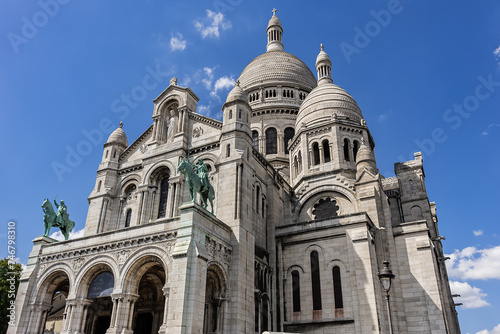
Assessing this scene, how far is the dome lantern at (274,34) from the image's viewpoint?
62.6 meters

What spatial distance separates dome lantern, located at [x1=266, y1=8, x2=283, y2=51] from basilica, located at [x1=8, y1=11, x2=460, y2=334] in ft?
88.8

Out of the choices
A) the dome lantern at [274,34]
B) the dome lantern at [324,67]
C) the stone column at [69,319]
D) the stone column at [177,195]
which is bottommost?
the stone column at [69,319]

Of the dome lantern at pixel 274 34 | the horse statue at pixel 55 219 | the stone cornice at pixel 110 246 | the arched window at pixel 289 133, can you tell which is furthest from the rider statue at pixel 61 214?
the dome lantern at pixel 274 34

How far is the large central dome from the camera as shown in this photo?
52197mm

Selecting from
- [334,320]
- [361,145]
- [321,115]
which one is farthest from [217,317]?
[321,115]

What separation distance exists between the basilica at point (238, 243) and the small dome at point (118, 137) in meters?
0.11

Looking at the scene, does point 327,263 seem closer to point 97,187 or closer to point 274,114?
point 97,187

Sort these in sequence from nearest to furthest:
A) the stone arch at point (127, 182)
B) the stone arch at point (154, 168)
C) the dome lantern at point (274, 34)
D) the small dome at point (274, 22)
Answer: the stone arch at point (154, 168), the stone arch at point (127, 182), the dome lantern at point (274, 34), the small dome at point (274, 22)

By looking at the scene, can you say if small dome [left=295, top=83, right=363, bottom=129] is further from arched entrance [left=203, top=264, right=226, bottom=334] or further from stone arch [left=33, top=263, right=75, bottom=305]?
stone arch [left=33, top=263, right=75, bottom=305]

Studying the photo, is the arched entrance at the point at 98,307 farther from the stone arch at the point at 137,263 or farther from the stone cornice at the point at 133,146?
the stone cornice at the point at 133,146

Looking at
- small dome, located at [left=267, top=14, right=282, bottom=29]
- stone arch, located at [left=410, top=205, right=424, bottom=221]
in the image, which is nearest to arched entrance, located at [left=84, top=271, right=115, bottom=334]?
stone arch, located at [left=410, top=205, right=424, bottom=221]

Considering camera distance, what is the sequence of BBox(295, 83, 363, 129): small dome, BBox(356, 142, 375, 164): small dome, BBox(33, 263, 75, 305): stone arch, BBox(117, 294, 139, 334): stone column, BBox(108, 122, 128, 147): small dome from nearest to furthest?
BBox(117, 294, 139, 334): stone column
BBox(33, 263, 75, 305): stone arch
BBox(356, 142, 375, 164): small dome
BBox(108, 122, 128, 147): small dome
BBox(295, 83, 363, 129): small dome

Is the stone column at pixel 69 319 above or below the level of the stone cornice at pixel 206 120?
below

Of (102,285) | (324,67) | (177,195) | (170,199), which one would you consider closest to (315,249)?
(177,195)
